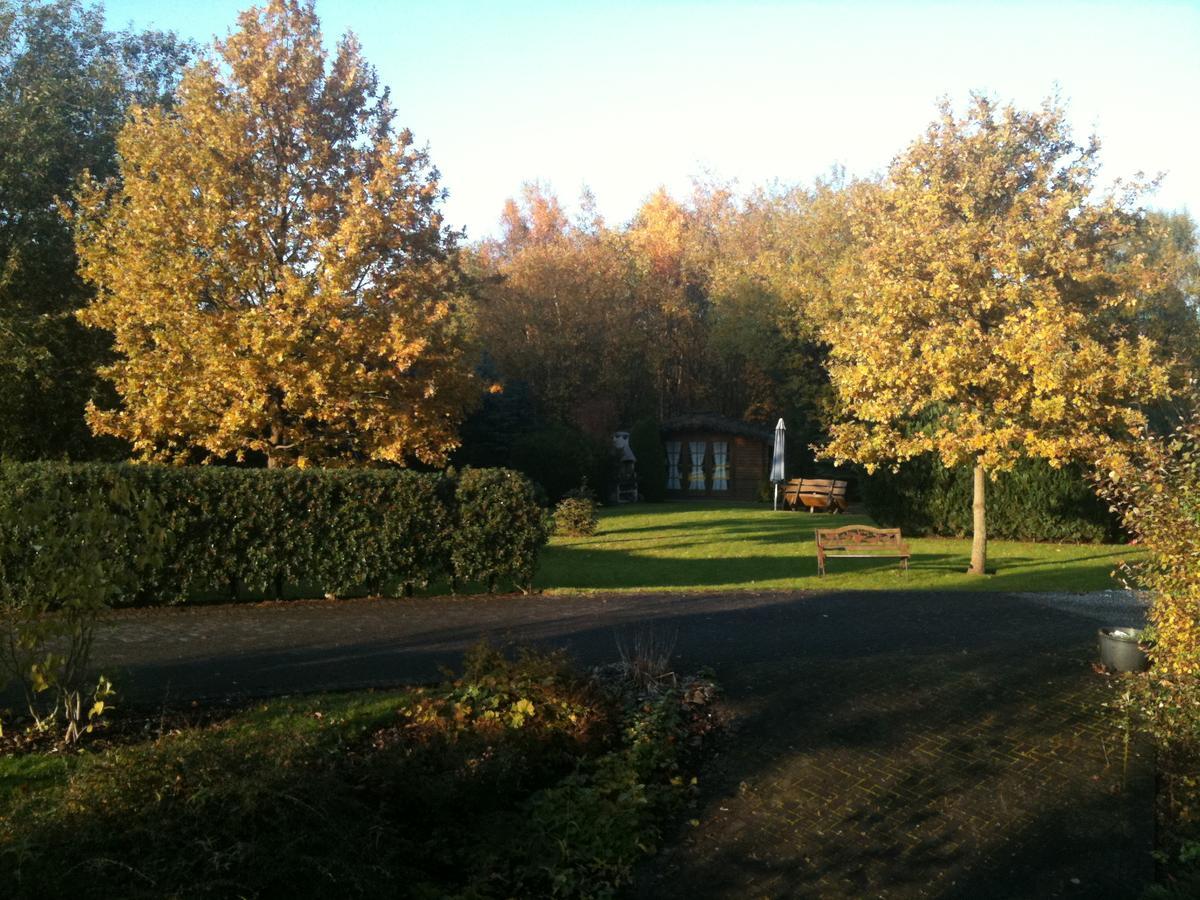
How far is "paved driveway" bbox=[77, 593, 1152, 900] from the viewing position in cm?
558

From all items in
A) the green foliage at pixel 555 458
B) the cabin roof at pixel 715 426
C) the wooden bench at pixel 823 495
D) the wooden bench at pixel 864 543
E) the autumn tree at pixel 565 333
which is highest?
the autumn tree at pixel 565 333

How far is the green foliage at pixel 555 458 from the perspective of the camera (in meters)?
33.5

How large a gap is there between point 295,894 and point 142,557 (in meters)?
2.81

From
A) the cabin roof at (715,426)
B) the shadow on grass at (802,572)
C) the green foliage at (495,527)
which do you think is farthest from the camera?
the cabin roof at (715,426)

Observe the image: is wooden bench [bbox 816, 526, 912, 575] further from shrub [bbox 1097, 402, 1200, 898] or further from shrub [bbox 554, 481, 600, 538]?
shrub [bbox 554, 481, 600, 538]

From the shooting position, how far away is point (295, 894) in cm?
479

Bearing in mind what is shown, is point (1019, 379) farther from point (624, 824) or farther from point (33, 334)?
point (33, 334)

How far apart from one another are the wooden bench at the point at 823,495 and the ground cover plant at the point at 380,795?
25045mm

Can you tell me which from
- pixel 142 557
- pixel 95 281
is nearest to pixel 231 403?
pixel 95 281

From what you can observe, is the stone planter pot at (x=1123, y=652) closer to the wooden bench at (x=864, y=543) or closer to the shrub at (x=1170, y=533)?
the shrub at (x=1170, y=533)

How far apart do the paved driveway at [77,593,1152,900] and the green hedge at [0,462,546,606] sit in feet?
1.72

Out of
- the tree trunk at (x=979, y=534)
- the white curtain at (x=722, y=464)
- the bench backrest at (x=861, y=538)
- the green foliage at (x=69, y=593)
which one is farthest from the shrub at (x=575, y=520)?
the white curtain at (x=722, y=464)

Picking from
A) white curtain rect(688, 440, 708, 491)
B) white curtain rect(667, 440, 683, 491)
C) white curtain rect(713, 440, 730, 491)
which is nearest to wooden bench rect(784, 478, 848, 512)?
white curtain rect(713, 440, 730, 491)

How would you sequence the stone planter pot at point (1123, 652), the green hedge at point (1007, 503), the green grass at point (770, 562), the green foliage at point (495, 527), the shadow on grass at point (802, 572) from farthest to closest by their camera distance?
the green hedge at point (1007, 503), the green grass at point (770, 562), the shadow on grass at point (802, 572), the green foliage at point (495, 527), the stone planter pot at point (1123, 652)
